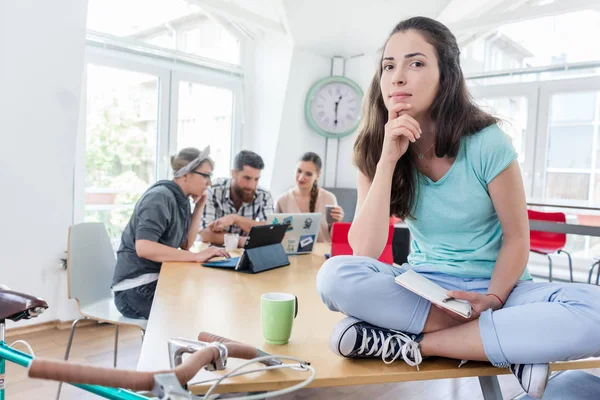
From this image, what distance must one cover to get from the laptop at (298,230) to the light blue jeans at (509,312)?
1162 mm

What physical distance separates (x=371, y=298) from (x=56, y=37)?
301 cm

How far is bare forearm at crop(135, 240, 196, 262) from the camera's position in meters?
2.04

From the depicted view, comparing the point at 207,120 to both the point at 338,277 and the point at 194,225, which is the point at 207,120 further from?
the point at 338,277

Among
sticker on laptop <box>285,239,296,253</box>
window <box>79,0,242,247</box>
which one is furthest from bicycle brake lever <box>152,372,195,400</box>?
window <box>79,0,242,247</box>

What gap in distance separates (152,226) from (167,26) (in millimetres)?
2548

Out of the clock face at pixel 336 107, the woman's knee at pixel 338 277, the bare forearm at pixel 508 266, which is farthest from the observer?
the clock face at pixel 336 107

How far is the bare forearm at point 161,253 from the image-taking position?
2045mm

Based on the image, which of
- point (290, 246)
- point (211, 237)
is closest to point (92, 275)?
point (211, 237)

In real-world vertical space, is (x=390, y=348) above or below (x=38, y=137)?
below

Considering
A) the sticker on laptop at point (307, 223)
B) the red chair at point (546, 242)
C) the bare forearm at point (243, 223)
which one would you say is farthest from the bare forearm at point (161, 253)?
the red chair at point (546, 242)

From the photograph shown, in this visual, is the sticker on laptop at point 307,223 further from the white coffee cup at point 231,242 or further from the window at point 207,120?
the window at point 207,120

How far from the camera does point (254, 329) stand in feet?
3.74

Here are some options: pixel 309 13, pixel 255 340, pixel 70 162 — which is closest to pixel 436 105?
pixel 255 340

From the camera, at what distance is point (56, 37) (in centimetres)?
308
